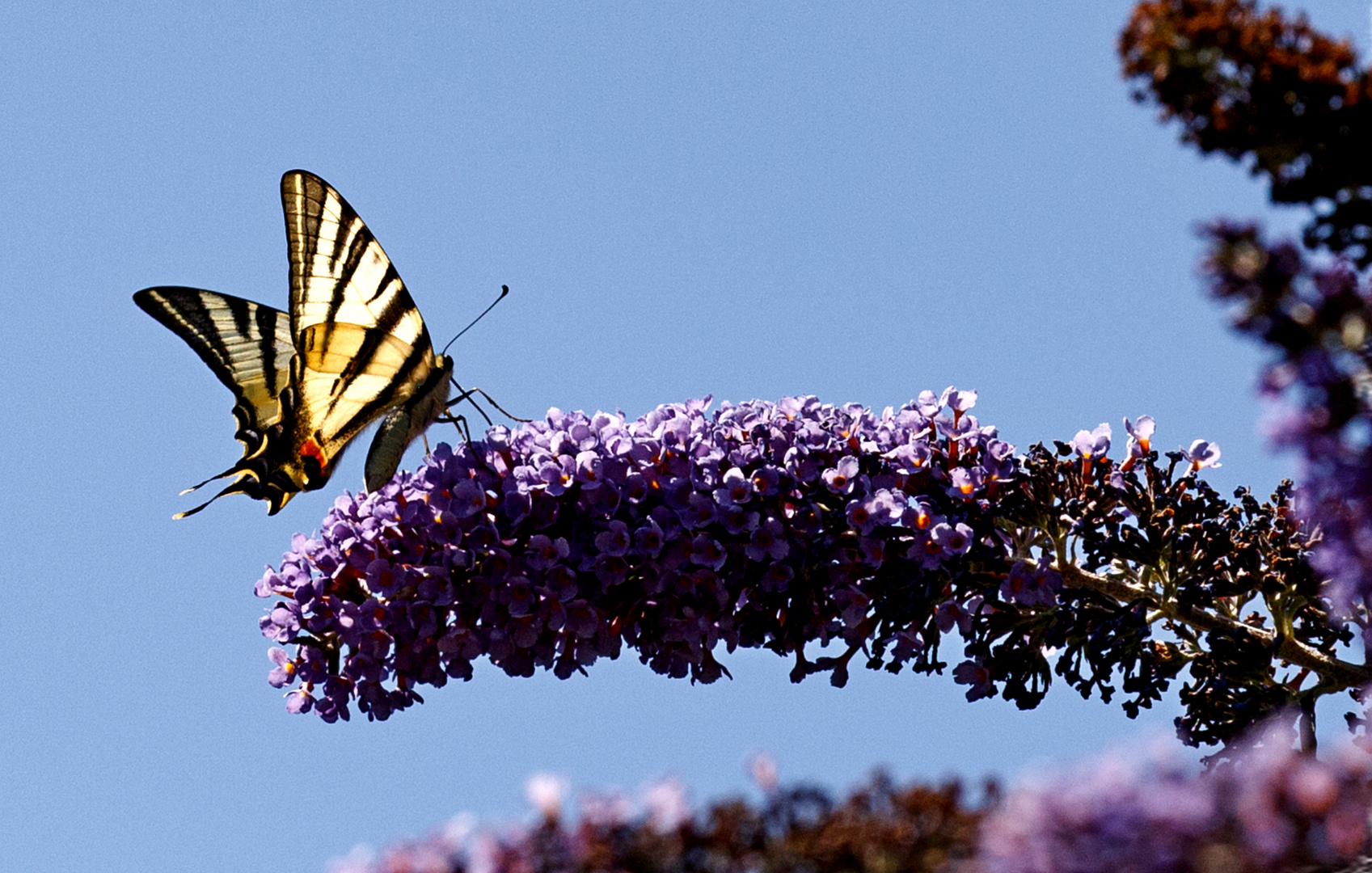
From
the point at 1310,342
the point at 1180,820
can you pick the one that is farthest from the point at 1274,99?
the point at 1180,820

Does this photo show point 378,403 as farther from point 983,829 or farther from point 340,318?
point 983,829

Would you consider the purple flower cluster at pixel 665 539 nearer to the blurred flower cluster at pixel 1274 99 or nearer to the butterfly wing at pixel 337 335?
the butterfly wing at pixel 337 335

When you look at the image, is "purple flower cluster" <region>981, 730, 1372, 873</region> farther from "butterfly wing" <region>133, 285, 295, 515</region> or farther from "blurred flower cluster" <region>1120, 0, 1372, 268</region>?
"butterfly wing" <region>133, 285, 295, 515</region>

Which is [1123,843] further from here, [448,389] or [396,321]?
[396,321]

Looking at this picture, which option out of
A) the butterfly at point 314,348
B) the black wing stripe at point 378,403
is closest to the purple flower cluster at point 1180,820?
the butterfly at point 314,348

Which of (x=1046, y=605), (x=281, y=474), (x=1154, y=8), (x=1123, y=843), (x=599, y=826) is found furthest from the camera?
(x=281, y=474)

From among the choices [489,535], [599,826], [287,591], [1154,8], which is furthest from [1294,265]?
[287,591]

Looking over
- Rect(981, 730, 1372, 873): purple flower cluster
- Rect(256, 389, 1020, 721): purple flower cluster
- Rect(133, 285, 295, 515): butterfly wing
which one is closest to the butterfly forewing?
Rect(133, 285, 295, 515): butterfly wing
